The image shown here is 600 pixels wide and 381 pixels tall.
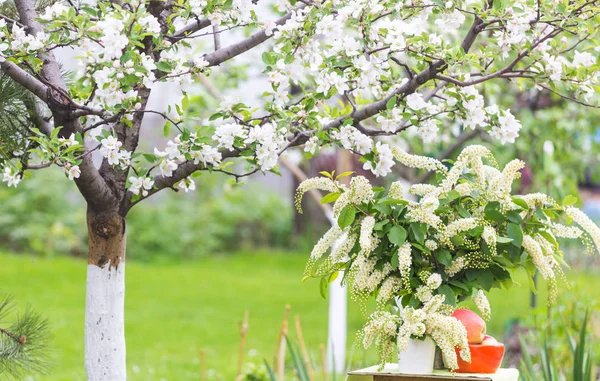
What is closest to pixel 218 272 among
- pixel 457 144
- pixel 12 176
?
pixel 457 144

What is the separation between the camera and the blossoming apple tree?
186 cm

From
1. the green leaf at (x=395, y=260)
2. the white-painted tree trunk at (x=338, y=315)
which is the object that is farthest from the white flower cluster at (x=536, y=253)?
the white-painted tree trunk at (x=338, y=315)

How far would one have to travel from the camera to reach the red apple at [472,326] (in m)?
1.96

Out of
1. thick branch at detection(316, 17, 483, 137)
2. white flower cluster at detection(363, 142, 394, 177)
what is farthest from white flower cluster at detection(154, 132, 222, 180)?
white flower cluster at detection(363, 142, 394, 177)

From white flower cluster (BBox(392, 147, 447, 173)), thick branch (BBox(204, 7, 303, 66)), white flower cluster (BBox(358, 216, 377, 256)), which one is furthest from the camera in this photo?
thick branch (BBox(204, 7, 303, 66))

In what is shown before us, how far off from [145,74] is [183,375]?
3185mm

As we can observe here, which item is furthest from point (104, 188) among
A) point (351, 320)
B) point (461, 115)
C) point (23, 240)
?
point (23, 240)

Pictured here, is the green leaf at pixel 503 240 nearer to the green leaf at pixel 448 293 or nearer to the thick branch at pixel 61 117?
the green leaf at pixel 448 293

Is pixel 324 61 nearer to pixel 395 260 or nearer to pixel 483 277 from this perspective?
pixel 395 260

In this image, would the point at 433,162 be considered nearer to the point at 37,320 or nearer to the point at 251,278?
the point at 37,320

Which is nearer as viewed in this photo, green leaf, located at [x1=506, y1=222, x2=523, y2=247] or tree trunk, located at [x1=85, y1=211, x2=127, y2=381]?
green leaf, located at [x1=506, y1=222, x2=523, y2=247]

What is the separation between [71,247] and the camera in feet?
27.9

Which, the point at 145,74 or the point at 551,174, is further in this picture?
the point at 551,174

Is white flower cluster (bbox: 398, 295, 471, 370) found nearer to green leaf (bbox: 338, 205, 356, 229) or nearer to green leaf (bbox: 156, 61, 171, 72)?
green leaf (bbox: 338, 205, 356, 229)
